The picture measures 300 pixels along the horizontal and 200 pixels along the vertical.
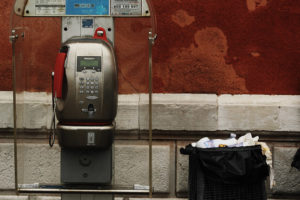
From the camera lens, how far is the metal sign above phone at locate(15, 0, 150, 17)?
3.37 meters

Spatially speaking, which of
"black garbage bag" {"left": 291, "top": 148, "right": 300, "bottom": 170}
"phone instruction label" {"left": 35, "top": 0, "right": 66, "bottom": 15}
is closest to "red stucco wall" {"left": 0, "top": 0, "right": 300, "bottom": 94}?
"black garbage bag" {"left": 291, "top": 148, "right": 300, "bottom": 170}

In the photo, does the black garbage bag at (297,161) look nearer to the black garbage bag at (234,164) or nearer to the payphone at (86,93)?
the black garbage bag at (234,164)

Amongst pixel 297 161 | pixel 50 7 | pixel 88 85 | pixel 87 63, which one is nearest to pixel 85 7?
pixel 50 7

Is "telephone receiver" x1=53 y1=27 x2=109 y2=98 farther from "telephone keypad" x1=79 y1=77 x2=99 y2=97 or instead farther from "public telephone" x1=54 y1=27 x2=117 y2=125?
"telephone keypad" x1=79 y1=77 x2=99 y2=97

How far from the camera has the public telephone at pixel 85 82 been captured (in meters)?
3.18

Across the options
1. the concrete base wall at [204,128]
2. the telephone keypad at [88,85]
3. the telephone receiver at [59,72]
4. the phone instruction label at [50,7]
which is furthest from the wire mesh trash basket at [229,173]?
the phone instruction label at [50,7]

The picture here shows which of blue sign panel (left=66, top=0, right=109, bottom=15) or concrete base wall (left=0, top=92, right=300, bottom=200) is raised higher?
blue sign panel (left=66, top=0, right=109, bottom=15)

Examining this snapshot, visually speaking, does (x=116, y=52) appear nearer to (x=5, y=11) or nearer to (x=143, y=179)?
(x=143, y=179)

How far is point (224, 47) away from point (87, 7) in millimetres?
1498

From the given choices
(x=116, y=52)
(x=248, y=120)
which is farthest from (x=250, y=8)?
(x=116, y=52)

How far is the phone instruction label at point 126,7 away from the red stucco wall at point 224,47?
3.51ft

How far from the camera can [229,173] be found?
12.2ft

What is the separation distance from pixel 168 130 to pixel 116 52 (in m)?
1.20

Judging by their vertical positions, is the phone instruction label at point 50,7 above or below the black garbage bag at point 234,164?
above
